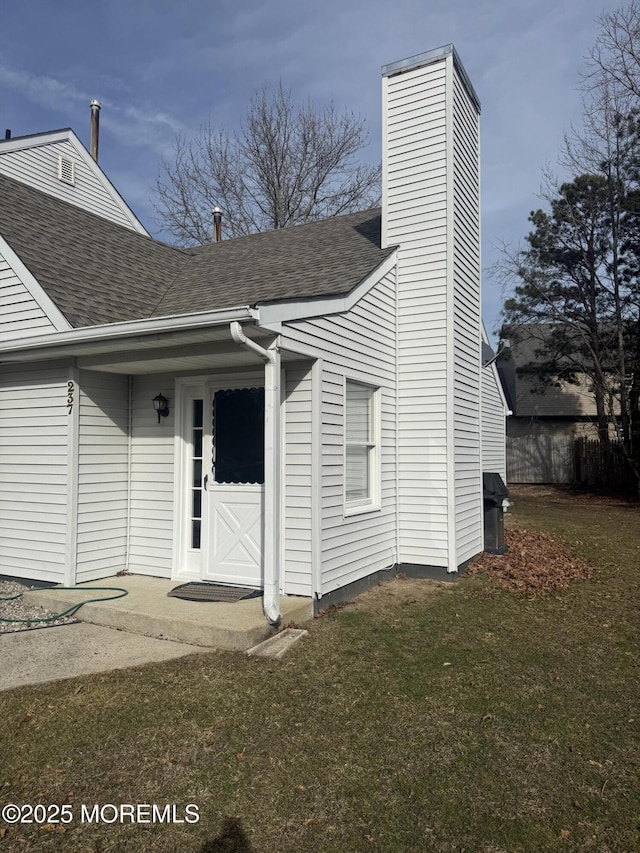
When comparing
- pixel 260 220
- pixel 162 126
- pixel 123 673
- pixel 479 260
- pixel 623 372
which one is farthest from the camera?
pixel 260 220

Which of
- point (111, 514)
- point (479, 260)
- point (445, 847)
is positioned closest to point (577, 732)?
point (445, 847)

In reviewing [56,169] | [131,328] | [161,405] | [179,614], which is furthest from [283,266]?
[56,169]

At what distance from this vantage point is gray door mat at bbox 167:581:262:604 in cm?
576

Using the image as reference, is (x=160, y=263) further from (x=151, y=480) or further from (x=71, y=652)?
(x=71, y=652)

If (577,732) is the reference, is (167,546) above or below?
above

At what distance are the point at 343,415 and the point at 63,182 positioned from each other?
11317 mm

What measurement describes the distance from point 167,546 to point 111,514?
77cm

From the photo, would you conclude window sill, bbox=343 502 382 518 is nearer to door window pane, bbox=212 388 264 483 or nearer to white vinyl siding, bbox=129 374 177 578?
door window pane, bbox=212 388 264 483

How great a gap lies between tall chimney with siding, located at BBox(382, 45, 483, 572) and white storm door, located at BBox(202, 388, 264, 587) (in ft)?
7.99

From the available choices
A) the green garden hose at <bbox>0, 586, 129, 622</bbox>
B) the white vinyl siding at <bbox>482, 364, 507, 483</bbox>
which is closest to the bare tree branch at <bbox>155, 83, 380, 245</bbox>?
the white vinyl siding at <bbox>482, 364, 507, 483</bbox>

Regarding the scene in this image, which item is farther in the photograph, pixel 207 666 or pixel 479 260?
pixel 479 260

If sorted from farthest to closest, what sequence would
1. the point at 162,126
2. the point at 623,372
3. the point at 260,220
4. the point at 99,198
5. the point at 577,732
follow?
the point at 260,220 → the point at 162,126 → the point at 623,372 → the point at 99,198 → the point at 577,732

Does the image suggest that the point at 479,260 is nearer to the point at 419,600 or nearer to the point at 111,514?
the point at 419,600

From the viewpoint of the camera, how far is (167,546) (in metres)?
6.72
